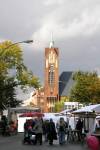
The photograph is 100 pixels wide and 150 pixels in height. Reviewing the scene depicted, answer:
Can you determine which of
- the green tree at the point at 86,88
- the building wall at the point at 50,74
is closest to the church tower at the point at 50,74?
the building wall at the point at 50,74

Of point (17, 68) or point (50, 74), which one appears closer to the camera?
point (17, 68)

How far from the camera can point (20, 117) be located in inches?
2948

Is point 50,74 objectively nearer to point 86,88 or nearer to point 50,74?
point 50,74

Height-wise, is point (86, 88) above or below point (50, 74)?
below

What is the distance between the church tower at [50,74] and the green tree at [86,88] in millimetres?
93914

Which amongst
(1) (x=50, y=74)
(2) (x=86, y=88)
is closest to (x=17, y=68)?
(2) (x=86, y=88)

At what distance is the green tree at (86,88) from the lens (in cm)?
9088

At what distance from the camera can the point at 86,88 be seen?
91188 mm

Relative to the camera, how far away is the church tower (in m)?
188

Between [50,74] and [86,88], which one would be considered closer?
[86,88]

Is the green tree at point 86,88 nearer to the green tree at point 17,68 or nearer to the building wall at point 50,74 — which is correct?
the green tree at point 17,68

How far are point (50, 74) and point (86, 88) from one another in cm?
9713

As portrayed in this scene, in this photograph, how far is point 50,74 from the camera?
7407 inches

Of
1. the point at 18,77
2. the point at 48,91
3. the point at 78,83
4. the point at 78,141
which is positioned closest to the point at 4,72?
the point at 18,77
